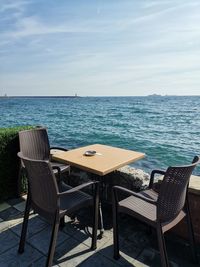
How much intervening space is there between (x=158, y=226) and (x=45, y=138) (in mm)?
2245

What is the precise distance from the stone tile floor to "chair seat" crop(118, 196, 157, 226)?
519mm

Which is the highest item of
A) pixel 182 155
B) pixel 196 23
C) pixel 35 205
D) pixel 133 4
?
pixel 133 4

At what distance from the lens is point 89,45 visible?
296 inches

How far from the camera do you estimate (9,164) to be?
329 centimetres

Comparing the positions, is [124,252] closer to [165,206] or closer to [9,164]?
[165,206]

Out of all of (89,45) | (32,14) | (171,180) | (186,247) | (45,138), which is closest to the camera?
(171,180)

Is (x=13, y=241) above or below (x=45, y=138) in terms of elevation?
below

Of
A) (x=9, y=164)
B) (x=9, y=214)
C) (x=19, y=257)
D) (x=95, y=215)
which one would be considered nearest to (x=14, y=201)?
(x=9, y=214)

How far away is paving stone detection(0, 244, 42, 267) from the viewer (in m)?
2.04

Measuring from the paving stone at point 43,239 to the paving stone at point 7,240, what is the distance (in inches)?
6.5

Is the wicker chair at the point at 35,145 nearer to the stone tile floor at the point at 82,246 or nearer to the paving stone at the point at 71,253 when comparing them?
the stone tile floor at the point at 82,246

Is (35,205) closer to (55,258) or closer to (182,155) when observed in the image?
(55,258)

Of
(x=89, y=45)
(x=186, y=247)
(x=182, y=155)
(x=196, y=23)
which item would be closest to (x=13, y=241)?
(x=186, y=247)

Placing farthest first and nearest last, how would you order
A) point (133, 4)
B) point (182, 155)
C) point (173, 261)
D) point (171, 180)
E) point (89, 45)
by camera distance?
point (182, 155)
point (89, 45)
point (133, 4)
point (173, 261)
point (171, 180)
